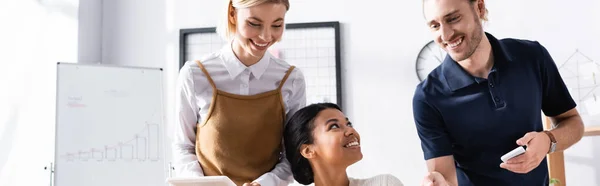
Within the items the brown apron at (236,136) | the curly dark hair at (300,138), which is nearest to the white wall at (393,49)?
the curly dark hair at (300,138)

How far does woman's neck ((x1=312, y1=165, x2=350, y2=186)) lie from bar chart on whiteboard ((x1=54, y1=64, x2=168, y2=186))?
5.55ft

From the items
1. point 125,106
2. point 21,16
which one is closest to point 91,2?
point 21,16

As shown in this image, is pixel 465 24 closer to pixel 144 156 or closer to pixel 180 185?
pixel 180 185

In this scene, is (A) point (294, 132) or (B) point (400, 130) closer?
(A) point (294, 132)

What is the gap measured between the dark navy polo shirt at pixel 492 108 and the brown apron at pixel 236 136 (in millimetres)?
417

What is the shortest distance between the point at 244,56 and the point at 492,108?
0.65 meters

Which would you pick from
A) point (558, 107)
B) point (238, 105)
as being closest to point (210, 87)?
point (238, 105)

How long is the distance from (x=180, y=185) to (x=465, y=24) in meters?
0.77

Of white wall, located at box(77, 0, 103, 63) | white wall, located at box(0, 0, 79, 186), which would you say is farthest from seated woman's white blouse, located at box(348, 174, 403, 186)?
white wall, located at box(77, 0, 103, 63)

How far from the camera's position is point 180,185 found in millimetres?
1322

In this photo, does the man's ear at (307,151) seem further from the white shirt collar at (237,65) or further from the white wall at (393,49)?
the white wall at (393,49)

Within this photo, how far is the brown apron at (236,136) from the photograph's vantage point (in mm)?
1576

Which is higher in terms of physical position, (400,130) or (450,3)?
(450,3)

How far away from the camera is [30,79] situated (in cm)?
336
